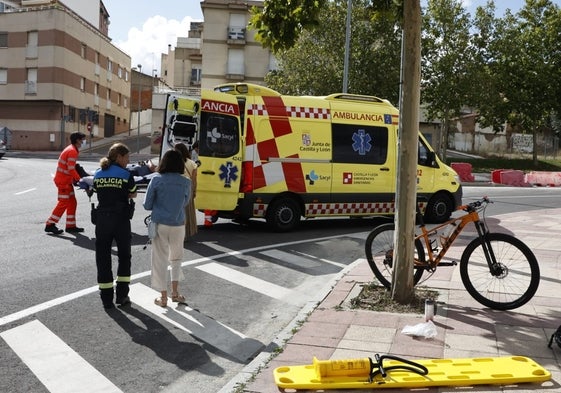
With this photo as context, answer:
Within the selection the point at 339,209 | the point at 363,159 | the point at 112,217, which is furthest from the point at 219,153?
the point at 112,217

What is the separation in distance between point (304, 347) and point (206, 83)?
1899 inches

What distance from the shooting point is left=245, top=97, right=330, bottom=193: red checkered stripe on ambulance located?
464 inches

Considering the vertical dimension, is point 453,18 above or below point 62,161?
above

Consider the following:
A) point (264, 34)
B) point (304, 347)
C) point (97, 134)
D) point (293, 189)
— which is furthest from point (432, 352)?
point (97, 134)

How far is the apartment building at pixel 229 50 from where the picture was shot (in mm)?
51312

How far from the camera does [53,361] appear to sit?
16.2 ft

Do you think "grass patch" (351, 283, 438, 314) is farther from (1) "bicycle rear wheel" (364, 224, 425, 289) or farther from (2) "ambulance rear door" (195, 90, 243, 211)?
(2) "ambulance rear door" (195, 90, 243, 211)

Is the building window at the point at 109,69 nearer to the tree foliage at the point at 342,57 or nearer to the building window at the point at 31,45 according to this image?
the building window at the point at 31,45

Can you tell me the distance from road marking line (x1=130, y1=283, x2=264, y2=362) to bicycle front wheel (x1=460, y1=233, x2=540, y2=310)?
253 cm

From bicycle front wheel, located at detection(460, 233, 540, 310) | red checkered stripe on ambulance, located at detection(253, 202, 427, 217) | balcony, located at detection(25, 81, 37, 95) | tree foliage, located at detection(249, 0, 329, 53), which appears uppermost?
balcony, located at detection(25, 81, 37, 95)

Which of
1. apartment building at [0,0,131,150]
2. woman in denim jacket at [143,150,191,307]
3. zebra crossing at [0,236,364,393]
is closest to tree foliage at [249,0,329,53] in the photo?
woman in denim jacket at [143,150,191,307]

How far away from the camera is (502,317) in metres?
6.21

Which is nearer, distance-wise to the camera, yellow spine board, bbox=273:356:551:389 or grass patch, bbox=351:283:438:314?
yellow spine board, bbox=273:356:551:389

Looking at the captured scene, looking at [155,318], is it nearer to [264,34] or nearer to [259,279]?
[259,279]
